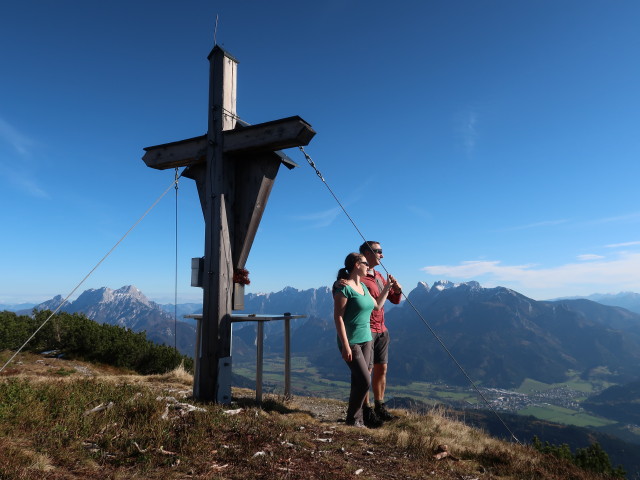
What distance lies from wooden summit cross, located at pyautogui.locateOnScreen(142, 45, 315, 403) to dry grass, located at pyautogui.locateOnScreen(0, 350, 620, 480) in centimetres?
93

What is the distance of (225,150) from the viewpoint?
673cm

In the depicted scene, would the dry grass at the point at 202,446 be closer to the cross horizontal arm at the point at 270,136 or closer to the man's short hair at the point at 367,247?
the man's short hair at the point at 367,247

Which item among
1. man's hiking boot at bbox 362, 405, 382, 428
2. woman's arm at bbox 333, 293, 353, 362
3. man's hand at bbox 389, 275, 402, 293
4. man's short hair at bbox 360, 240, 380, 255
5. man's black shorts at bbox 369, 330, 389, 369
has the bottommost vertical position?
man's hiking boot at bbox 362, 405, 382, 428

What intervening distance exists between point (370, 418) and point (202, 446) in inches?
118

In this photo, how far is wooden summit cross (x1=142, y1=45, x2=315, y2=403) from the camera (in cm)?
631

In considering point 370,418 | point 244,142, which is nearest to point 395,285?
point 370,418

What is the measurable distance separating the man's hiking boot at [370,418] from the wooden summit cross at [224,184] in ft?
7.13

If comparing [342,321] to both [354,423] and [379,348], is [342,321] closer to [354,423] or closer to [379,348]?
[379,348]

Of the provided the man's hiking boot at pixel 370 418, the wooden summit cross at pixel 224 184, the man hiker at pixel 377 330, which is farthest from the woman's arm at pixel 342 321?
the wooden summit cross at pixel 224 184

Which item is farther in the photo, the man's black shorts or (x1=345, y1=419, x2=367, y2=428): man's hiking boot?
the man's black shorts

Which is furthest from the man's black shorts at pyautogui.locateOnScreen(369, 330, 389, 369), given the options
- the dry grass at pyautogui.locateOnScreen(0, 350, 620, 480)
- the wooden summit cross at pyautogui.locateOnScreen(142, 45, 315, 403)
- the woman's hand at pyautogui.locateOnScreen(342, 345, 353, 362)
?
the wooden summit cross at pyautogui.locateOnScreen(142, 45, 315, 403)

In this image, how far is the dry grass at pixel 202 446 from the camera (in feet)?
11.2

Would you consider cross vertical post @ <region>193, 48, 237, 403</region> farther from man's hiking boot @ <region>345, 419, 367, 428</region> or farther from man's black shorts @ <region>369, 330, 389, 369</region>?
man's black shorts @ <region>369, 330, 389, 369</region>

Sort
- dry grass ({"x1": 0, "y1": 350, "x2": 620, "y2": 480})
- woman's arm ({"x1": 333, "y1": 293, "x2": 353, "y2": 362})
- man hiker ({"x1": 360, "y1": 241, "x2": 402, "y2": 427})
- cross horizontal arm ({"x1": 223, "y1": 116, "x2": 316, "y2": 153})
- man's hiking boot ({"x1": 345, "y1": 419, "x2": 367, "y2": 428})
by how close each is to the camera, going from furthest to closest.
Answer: man hiker ({"x1": 360, "y1": 241, "x2": 402, "y2": 427}), cross horizontal arm ({"x1": 223, "y1": 116, "x2": 316, "y2": 153}), man's hiking boot ({"x1": 345, "y1": 419, "x2": 367, "y2": 428}), woman's arm ({"x1": 333, "y1": 293, "x2": 353, "y2": 362}), dry grass ({"x1": 0, "y1": 350, "x2": 620, "y2": 480})
